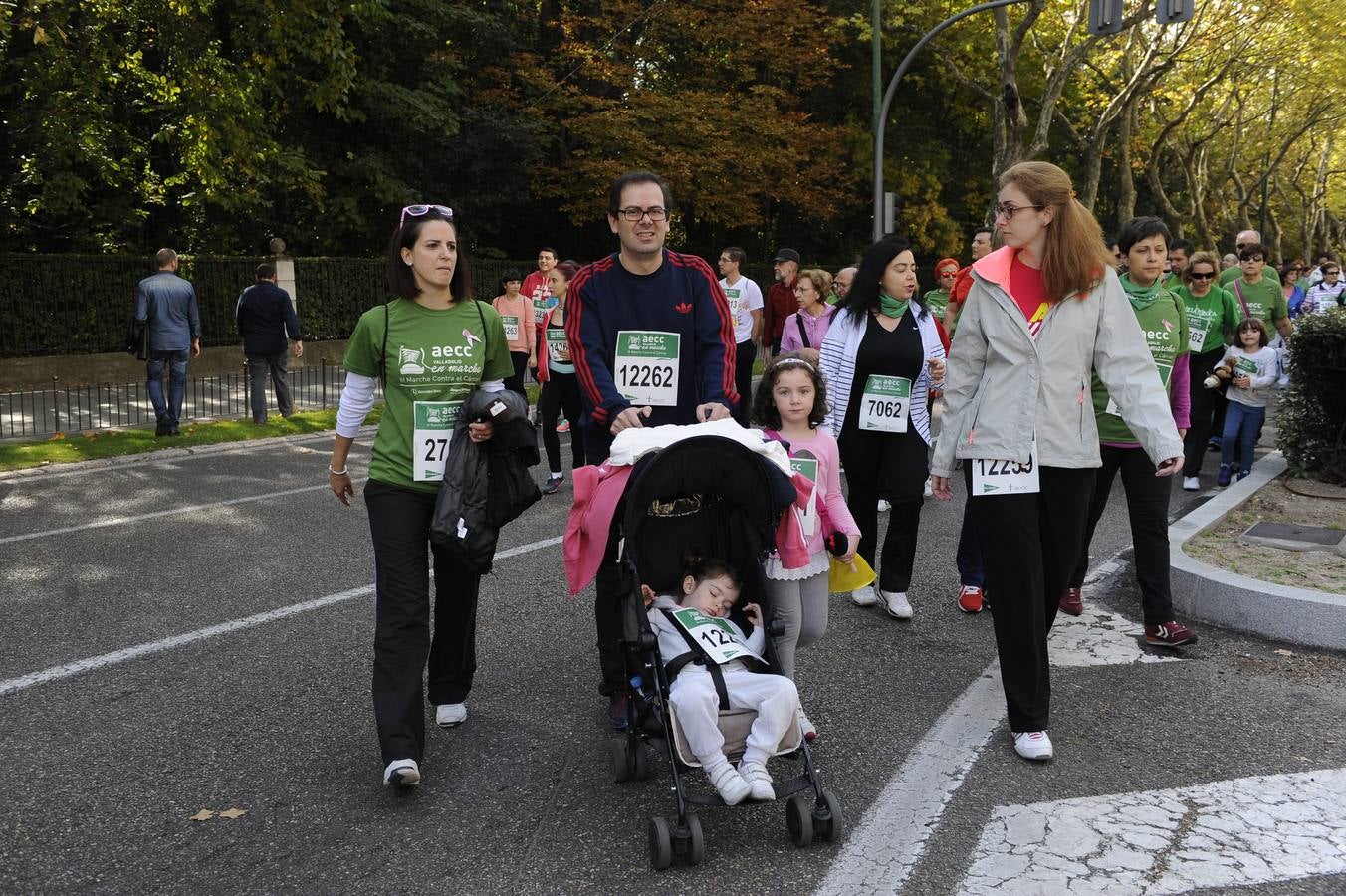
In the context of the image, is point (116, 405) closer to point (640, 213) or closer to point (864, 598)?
point (864, 598)

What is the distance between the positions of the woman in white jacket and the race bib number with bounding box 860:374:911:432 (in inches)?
66.2

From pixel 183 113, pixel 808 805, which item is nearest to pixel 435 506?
pixel 808 805

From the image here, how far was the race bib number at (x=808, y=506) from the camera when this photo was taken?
432 cm

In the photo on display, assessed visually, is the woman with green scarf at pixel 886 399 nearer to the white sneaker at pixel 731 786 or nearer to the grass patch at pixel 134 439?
the white sneaker at pixel 731 786

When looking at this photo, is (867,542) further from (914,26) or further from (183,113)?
(914,26)

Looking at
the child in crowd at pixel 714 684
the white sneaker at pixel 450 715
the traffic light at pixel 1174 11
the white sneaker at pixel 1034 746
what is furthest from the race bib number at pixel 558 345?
the traffic light at pixel 1174 11

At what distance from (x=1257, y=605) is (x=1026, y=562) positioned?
209cm

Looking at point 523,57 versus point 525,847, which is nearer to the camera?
point 525,847

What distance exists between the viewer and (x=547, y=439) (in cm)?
1009

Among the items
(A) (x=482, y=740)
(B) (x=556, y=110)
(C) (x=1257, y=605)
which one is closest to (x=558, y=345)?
(A) (x=482, y=740)

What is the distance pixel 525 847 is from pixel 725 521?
1.30 metres

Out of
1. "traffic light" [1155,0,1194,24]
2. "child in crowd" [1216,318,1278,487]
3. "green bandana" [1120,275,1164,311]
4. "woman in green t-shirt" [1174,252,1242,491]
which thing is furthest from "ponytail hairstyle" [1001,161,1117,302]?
"traffic light" [1155,0,1194,24]

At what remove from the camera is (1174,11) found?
59.3ft

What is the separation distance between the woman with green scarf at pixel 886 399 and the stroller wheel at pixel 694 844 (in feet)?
9.50
